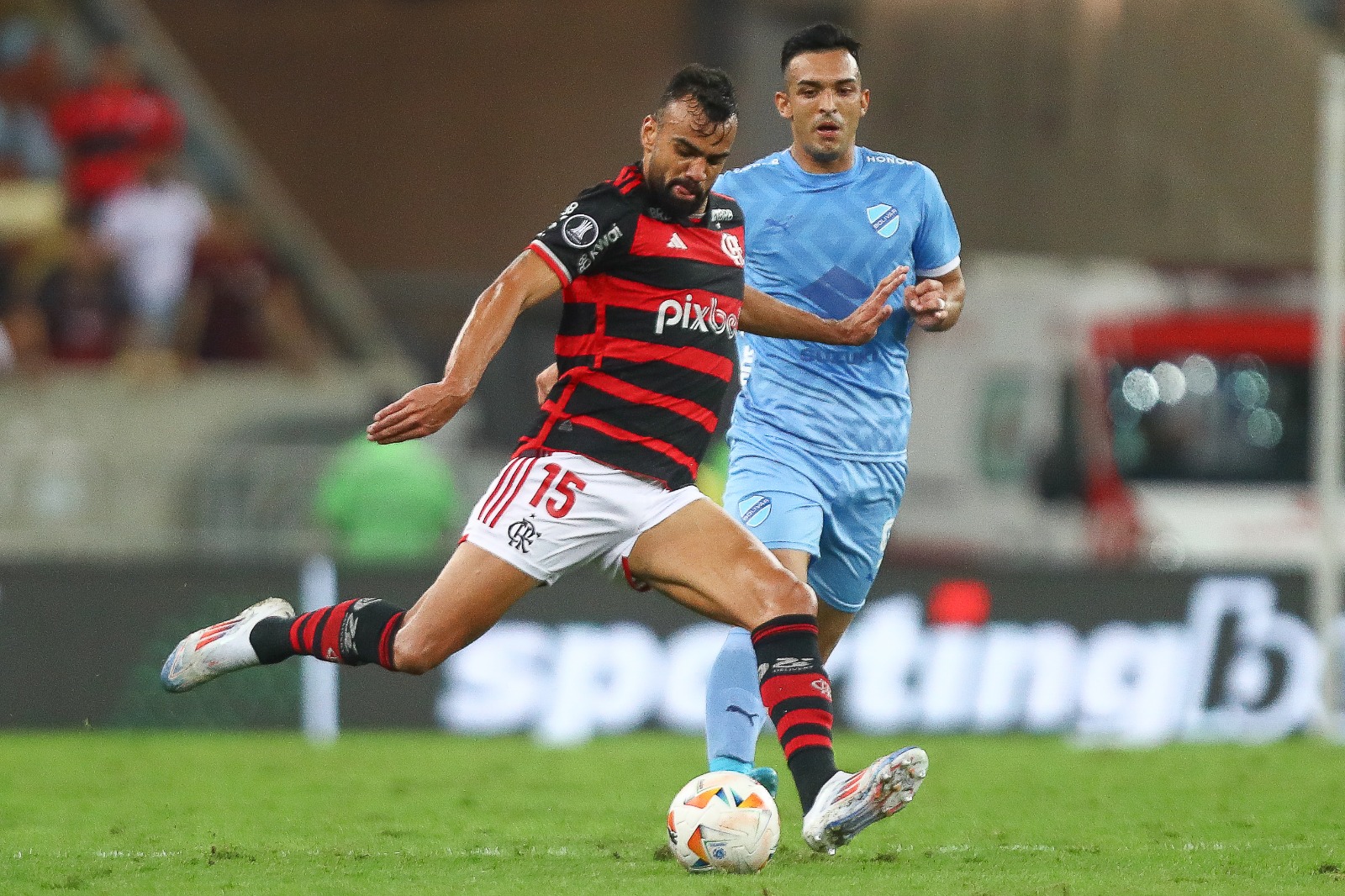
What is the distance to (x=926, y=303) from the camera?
659 centimetres

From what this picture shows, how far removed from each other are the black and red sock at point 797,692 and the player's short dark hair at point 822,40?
197 centimetres

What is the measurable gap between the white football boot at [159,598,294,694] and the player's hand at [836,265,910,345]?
79.4 inches

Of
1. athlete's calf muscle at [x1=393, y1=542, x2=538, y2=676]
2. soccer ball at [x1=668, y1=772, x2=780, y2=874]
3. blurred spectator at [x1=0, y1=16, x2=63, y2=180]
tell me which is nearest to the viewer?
soccer ball at [x1=668, y1=772, x2=780, y2=874]

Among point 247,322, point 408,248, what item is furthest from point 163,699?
point 408,248

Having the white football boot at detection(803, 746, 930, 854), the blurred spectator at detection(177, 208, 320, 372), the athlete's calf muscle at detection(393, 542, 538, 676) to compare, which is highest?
the athlete's calf muscle at detection(393, 542, 538, 676)

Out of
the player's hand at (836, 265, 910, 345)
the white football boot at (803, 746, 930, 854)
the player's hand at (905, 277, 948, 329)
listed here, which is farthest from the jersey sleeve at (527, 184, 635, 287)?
the white football boot at (803, 746, 930, 854)

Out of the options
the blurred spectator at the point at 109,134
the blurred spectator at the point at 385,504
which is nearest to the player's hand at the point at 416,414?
the blurred spectator at the point at 385,504

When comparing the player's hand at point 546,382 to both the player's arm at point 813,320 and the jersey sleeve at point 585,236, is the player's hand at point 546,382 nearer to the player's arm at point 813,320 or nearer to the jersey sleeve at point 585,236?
the jersey sleeve at point 585,236

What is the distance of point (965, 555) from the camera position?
730 inches

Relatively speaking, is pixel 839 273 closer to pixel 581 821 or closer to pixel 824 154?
pixel 824 154

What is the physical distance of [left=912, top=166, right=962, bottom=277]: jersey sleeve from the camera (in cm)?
705

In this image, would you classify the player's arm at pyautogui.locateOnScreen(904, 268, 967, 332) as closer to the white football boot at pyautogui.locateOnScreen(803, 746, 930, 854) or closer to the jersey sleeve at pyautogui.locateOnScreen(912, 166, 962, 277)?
the jersey sleeve at pyautogui.locateOnScreen(912, 166, 962, 277)

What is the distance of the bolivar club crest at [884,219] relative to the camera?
23.0 ft

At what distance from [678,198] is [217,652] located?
2095mm
